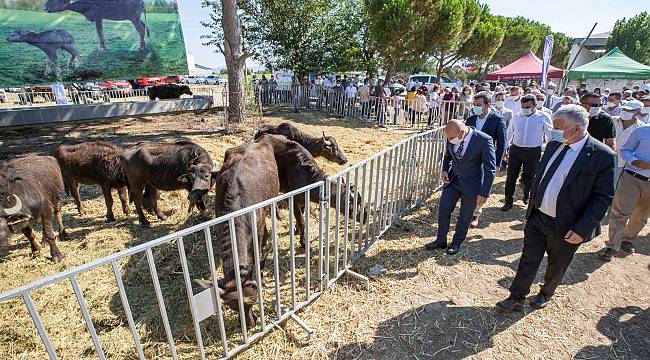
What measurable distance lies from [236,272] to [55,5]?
1835cm

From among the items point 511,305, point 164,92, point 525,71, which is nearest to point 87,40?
point 164,92

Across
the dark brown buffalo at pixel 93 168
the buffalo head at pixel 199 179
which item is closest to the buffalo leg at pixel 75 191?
the dark brown buffalo at pixel 93 168

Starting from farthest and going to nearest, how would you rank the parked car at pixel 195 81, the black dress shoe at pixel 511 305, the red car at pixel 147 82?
the parked car at pixel 195 81, the red car at pixel 147 82, the black dress shoe at pixel 511 305

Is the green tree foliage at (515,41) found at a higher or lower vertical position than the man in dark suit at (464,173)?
higher

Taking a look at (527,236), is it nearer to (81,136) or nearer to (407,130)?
(407,130)

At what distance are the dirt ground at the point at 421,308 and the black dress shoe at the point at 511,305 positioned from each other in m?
0.08

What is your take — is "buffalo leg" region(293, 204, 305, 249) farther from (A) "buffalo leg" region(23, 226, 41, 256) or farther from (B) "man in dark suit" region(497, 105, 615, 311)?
(A) "buffalo leg" region(23, 226, 41, 256)

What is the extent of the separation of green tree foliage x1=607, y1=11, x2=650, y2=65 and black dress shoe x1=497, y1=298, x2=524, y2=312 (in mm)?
60651

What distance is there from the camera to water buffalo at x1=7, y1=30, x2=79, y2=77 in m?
14.1

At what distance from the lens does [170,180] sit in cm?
567

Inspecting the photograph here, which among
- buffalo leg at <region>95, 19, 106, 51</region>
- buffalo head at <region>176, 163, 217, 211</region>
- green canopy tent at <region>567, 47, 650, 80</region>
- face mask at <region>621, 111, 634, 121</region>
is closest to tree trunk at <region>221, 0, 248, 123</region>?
buffalo head at <region>176, 163, 217, 211</region>

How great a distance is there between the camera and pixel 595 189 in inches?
118

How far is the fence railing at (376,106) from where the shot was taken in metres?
13.8

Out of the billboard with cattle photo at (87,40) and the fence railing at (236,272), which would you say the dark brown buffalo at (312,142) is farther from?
the billboard with cattle photo at (87,40)
